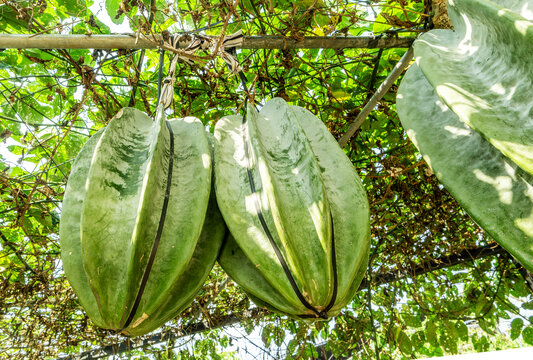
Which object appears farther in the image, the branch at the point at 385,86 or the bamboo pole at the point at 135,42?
the branch at the point at 385,86

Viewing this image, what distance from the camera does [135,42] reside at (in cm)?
125

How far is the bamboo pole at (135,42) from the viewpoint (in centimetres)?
121

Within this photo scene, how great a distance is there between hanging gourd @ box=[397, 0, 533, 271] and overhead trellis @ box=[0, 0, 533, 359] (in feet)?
1.85

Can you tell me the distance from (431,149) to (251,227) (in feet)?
1.53

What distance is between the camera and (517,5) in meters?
0.88

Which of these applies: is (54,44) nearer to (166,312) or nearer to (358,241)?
(166,312)

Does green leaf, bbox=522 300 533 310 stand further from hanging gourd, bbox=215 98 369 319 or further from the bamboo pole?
hanging gourd, bbox=215 98 369 319

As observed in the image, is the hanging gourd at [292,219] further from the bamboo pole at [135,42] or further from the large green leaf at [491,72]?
the bamboo pole at [135,42]

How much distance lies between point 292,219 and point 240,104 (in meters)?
0.67

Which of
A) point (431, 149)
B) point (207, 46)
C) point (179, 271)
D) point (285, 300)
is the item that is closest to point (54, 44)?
point (207, 46)

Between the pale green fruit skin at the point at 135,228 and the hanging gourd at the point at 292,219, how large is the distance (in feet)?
0.23

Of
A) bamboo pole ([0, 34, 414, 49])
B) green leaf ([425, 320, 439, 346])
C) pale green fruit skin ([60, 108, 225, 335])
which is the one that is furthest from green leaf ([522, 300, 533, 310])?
pale green fruit skin ([60, 108, 225, 335])

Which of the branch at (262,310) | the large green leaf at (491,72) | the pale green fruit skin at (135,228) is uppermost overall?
the large green leaf at (491,72)

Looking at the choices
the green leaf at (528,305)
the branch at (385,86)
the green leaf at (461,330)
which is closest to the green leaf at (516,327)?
the green leaf at (528,305)
